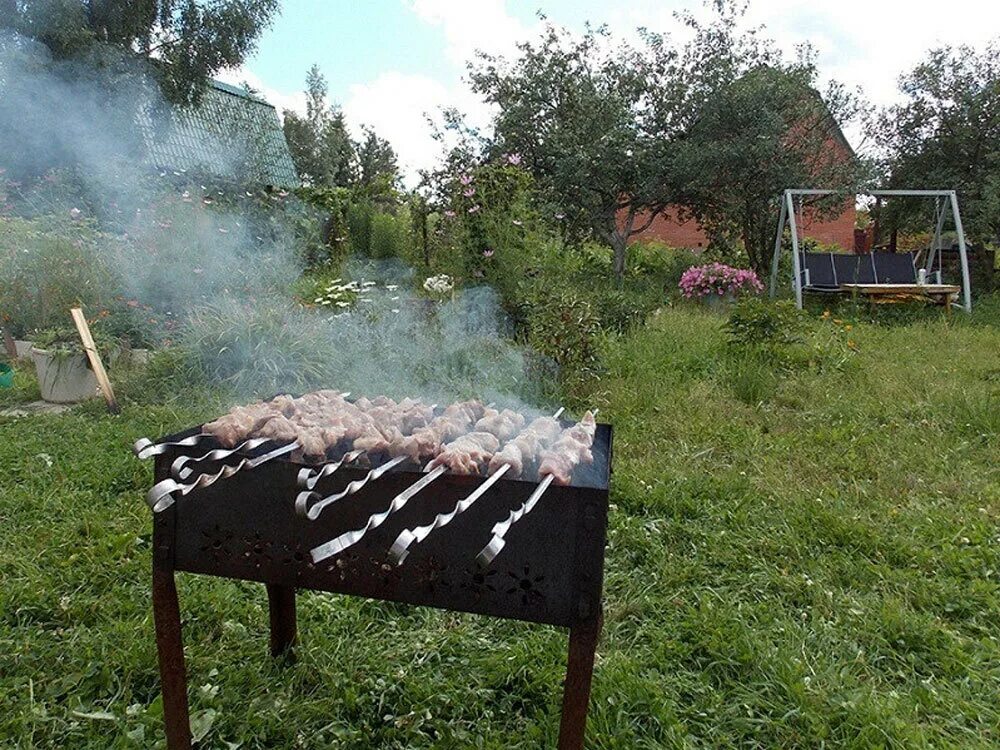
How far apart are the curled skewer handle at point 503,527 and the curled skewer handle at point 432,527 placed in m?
0.07

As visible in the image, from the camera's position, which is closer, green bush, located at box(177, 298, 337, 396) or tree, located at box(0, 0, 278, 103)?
green bush, located at box(177, 298, 337, 396)

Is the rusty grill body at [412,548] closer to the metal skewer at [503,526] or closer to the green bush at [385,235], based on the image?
the metal skewer at [503,526]

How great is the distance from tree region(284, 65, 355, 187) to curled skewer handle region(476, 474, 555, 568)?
22797 millimetres

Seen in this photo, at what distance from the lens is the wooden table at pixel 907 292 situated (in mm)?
8469

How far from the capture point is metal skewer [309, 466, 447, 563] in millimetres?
1158

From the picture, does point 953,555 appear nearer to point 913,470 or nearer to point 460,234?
point 913,470

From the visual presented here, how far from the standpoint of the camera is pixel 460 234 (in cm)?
682

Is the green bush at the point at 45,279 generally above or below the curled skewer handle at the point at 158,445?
above

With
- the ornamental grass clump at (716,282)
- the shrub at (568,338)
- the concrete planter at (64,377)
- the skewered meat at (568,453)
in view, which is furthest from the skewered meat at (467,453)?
the ornamental grass clump at (716,282)

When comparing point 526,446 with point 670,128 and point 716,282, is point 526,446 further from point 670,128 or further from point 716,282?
point 670,128

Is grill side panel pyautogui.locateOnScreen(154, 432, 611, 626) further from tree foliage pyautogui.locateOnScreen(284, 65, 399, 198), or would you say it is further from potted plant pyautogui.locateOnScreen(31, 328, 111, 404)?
tree foliage pyautogui.locateOnScreen(284, 65, 399, 198)

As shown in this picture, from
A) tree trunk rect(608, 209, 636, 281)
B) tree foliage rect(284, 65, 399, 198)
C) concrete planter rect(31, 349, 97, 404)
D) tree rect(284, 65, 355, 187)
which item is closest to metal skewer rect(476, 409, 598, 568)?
concrete planter rect(31, 349, 97, 404)

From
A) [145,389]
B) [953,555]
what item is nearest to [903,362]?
[953,555]

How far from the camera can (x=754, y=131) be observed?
10.1m
